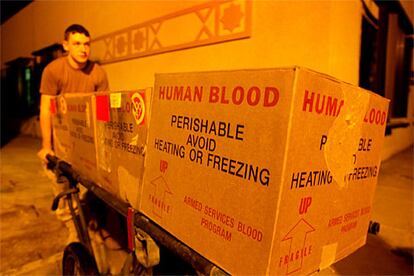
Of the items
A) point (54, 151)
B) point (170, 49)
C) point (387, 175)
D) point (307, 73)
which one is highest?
point (170, 49)

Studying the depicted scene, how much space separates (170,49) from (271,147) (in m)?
3.36

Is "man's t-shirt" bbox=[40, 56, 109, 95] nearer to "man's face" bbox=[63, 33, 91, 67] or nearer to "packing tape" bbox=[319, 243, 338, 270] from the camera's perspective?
"man's face" bbox=[63, 33, 91, 67]

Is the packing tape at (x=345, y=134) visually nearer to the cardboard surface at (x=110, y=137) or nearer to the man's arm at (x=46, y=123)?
the cardboard surface at (x=110, y=137)

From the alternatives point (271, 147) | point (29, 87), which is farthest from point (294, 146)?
point (29, 87)

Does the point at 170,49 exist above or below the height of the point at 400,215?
above

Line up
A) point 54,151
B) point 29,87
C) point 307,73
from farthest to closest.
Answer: point 29,87
point 54,151
point 307,73

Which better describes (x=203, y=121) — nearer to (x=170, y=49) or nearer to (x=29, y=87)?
(x=170, y=49)

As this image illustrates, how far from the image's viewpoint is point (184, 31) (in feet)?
11.6

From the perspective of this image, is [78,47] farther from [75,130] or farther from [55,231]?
[55,231]

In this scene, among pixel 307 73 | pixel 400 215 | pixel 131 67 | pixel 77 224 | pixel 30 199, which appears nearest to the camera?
pixel 307 73

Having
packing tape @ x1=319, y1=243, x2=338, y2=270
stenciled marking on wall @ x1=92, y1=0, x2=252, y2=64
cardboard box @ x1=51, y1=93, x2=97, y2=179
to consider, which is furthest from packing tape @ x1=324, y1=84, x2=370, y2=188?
stenciled marking on wall @ x1=92, y1=0, x2=252, y2=64

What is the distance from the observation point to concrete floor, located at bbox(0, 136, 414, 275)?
1.96m

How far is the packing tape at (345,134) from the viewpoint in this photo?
73 centimetres

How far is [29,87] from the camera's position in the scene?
8.16 meters
